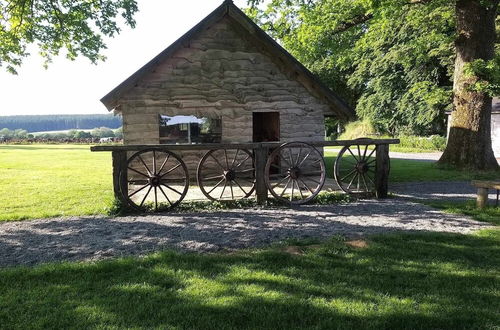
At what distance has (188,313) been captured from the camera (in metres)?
3.90

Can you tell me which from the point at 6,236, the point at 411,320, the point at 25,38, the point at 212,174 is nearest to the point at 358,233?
the point at 411,320

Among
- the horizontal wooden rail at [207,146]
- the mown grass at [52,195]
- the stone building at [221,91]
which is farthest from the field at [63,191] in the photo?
the stone building at [221,91]

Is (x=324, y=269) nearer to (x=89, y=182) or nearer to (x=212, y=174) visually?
(x=212, y=174)

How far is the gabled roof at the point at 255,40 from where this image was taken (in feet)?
38.8

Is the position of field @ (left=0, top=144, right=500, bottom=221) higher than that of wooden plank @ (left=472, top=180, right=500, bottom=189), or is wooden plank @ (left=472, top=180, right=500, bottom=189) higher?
wooden plank @ (left=472, top=180, right=500, bottom=189)

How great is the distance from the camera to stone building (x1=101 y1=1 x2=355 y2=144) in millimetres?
12414

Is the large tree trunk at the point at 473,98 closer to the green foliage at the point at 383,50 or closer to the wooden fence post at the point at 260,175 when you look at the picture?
the green foliage at the point at 383,50

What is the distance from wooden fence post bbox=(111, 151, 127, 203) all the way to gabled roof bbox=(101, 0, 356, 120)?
11.6ft

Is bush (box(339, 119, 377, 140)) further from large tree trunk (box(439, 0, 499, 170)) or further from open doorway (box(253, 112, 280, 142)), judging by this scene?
open doorway (box(253, 112, 280, 142))

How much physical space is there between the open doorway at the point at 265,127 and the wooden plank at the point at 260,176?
5809 millimetres

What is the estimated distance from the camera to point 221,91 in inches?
510

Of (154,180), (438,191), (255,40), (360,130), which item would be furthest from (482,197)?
(360,130)

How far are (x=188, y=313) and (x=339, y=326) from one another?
1.45 m

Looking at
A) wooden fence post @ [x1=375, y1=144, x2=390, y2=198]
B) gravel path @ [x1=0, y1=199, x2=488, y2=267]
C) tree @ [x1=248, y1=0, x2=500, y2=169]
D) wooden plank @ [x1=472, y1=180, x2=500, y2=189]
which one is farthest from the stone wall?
wooden plank @ [x1=472, y1=180, x2=500, y2=189]
